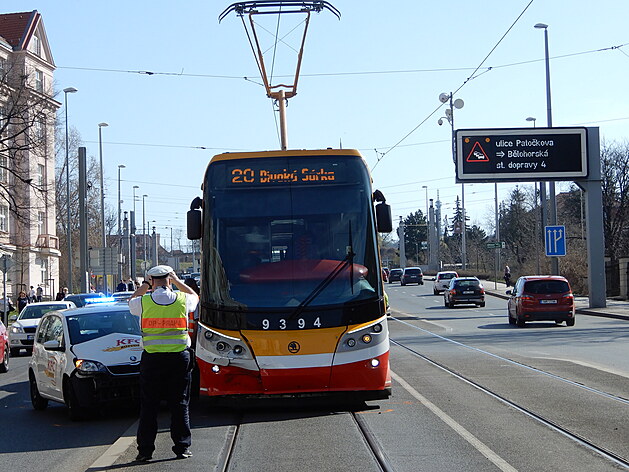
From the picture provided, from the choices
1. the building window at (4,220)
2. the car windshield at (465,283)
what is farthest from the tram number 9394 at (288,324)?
the building window at (4,220)

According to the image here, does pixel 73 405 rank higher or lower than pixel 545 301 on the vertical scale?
lower

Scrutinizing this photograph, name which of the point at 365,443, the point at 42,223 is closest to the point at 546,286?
the point at 365,443

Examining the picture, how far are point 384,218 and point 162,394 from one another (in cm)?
402

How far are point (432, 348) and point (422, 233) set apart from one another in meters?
132

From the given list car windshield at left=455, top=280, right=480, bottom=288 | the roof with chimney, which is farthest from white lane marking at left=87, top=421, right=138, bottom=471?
the roof with chimney

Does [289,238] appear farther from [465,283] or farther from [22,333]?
[465,283]

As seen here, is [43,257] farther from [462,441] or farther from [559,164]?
[462,441]

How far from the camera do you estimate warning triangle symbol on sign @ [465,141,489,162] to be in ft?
117

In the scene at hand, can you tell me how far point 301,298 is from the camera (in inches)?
427

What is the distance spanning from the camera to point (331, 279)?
11000 millimetres

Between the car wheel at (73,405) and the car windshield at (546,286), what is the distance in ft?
65.9

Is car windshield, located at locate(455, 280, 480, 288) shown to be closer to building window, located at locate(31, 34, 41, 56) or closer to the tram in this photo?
the tram

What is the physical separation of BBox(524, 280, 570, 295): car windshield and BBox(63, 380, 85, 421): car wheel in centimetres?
2008

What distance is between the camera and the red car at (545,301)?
28.8 metres
